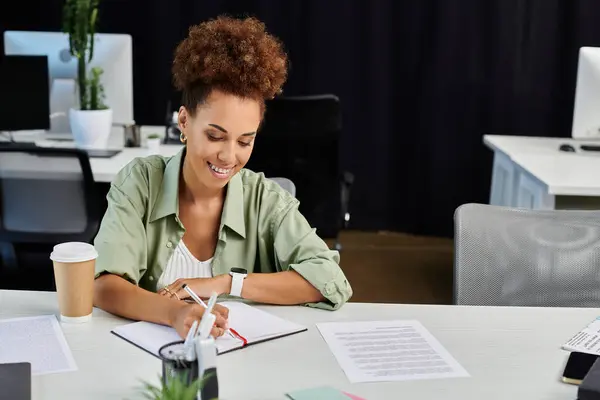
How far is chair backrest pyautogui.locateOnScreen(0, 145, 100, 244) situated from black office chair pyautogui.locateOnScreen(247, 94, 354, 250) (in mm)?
768

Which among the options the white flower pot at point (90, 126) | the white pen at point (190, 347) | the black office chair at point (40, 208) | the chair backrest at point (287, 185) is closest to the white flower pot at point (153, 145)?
the white flower pot at point (90, 126)

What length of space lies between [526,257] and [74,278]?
3.43ft

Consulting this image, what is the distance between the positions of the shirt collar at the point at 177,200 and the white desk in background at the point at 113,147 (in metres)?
1.12

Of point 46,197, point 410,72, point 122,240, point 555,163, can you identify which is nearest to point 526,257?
point 122,240

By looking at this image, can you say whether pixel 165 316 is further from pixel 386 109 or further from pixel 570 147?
pixel 386 109

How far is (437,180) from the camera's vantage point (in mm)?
4918

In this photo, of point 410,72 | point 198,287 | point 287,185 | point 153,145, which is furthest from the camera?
point 410,72

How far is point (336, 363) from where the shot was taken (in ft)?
4.73

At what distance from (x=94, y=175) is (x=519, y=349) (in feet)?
6.07

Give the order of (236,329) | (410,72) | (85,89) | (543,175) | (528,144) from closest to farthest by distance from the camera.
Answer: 1. (236,329)
2. (543,175)
3. (85,89)
4. (528,144)
5. (410,72)

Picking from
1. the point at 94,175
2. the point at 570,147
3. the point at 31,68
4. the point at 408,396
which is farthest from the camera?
the point at 570,147

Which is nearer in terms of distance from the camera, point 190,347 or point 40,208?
point 190,347

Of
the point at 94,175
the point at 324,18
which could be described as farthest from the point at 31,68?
the point at 324,18

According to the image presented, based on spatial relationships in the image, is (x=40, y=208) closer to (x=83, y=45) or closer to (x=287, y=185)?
(x=83, y=45)
